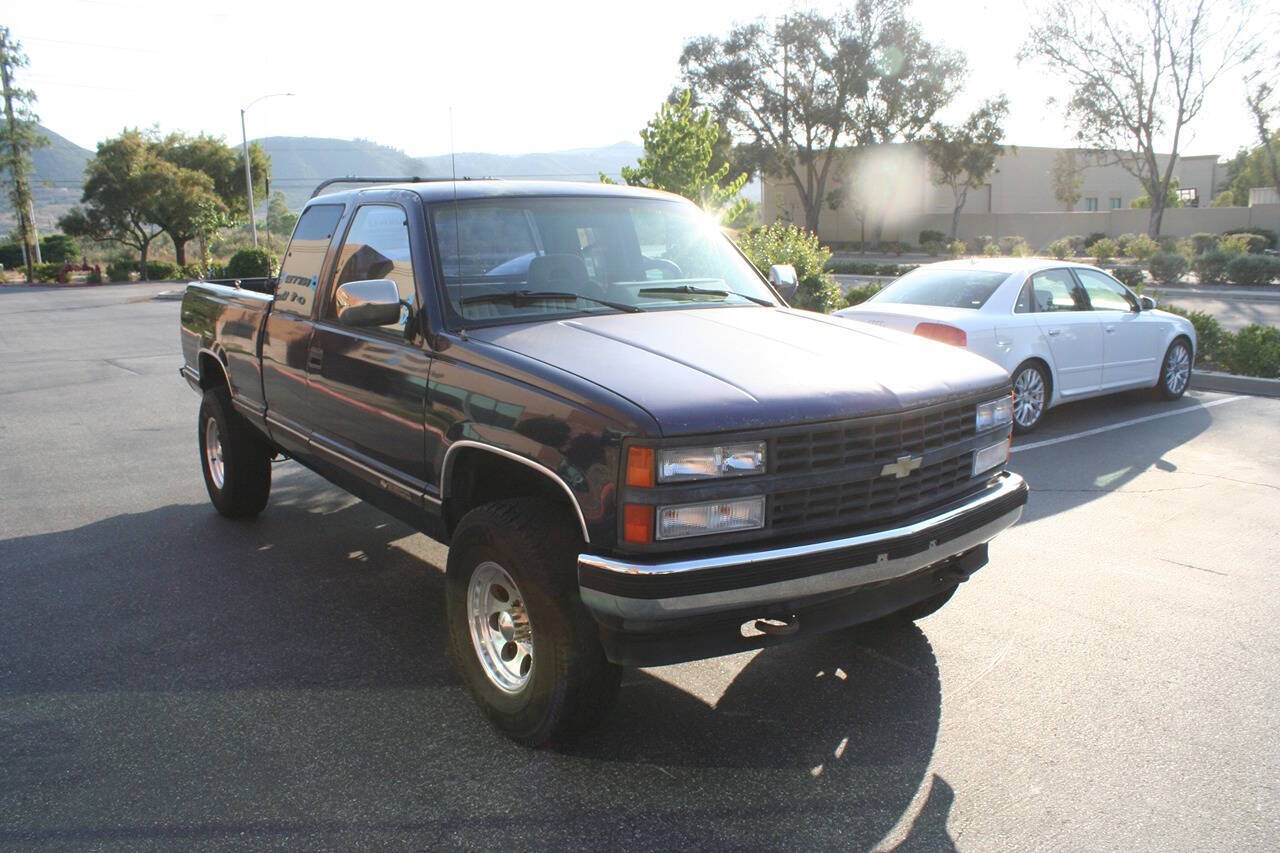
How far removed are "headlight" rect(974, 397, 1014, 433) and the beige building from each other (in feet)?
158

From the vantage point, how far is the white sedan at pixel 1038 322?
880 cm

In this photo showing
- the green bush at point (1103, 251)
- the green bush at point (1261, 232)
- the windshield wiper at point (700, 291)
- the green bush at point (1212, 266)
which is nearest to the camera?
the windshield wiper at point (700, 291)

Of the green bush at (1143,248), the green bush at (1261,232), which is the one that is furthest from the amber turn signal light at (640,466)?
the green bush at (1261,232)

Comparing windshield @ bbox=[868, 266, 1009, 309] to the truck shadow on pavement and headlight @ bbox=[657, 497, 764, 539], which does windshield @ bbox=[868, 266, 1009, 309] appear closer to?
the truck shadow on pavement

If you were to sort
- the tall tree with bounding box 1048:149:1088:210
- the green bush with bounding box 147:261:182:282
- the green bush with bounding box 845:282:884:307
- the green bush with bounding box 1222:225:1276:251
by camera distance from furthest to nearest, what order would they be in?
the tall tree with bounding box 1048:149:1088:210 → the green bush with bounding box 147:261:182:282 → the green bush with bounding box 1222:225:1276:251 → the green bush with bounding box 845:282:884:307

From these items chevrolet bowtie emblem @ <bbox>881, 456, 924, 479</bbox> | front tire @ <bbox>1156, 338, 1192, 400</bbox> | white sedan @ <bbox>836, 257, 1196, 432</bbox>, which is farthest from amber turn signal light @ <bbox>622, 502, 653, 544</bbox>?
front tire @ <bbox>1156, 338, 1192, 400</bbox>

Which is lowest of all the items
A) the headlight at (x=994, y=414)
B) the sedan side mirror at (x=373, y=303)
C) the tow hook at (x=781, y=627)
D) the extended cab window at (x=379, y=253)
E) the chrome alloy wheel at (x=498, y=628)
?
the chrome alloy wheel at (x=498, y=628)

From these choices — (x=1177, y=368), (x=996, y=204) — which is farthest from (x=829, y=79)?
(x=1177, y=368)

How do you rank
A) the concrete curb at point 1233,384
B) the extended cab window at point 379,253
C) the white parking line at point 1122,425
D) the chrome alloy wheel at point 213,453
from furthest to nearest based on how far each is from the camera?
the concrete curb at point 1233,384
the white parking line at point 1122,425
the chrome alloy wheel at point 213,453
the extended cab window at point 379,253

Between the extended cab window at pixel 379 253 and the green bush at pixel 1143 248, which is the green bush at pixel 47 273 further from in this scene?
the extended cab window at pixel 379 253

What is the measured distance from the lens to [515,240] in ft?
14.6

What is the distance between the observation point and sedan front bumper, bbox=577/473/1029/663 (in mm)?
3053

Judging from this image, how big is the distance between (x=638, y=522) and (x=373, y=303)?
1.61 metres

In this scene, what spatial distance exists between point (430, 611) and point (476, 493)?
1297mm
